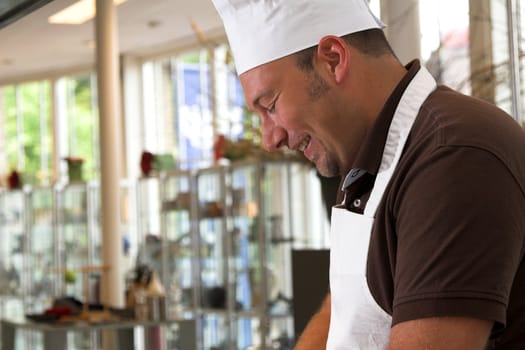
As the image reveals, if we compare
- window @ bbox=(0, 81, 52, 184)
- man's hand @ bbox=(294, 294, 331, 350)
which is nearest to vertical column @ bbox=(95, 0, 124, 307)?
window @ bbox=(0, 81, 52, 184)

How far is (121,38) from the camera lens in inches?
420

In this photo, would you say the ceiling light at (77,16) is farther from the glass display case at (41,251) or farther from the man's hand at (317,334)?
the man's hand at (317,334)

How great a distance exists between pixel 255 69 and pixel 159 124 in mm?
10480

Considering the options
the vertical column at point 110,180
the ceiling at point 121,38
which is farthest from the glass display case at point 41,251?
the vertical column at point 110,180

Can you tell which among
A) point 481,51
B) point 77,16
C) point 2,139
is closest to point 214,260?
point 77,16

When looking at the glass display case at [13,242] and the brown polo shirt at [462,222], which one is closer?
the brown polo shirt at [462,222]

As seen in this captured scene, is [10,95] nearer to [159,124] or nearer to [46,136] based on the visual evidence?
[46,136]

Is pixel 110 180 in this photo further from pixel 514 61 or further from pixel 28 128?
pixel 514 61

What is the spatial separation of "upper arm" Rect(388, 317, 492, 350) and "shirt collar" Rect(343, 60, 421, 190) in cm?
25

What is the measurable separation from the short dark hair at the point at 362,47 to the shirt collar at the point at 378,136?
0.05 meters

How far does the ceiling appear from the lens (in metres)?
9.11

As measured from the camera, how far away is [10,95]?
44.2 ft

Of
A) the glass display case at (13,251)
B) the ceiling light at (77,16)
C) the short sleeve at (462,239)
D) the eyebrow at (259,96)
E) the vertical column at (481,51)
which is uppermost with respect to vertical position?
the ceiling light at (77,16)

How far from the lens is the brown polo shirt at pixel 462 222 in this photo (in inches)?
39.2
